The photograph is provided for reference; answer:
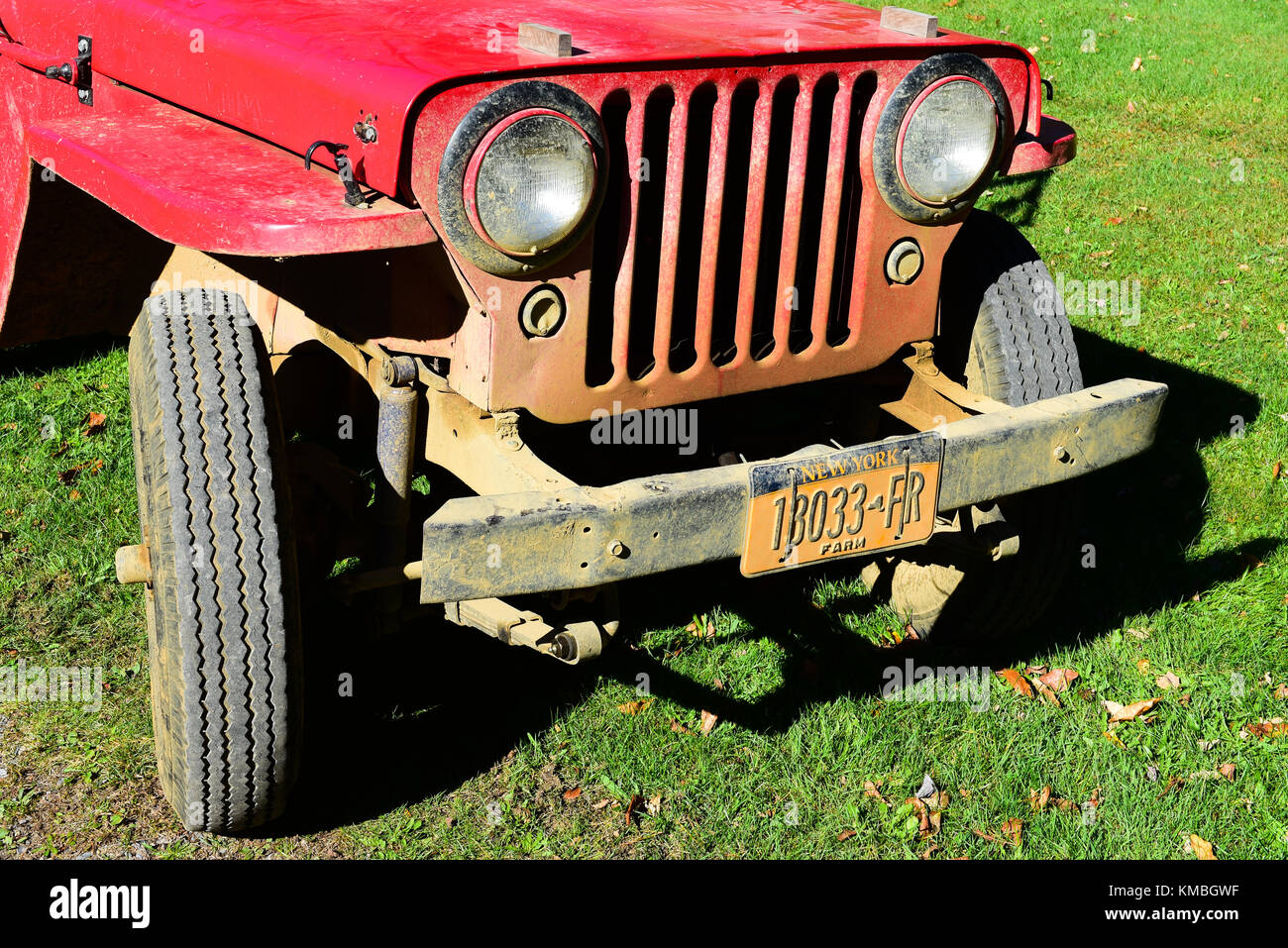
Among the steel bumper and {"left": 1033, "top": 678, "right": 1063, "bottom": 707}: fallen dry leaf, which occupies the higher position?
the steel bumper

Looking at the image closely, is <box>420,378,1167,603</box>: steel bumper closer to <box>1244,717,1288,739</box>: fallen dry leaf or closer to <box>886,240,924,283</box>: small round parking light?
<box>886,240,924,283</box>: small round parking light

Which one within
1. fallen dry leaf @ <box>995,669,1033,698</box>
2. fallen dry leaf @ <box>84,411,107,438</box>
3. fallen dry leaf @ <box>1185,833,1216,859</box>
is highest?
fallen dry leaf @ <box>84,411,107,438</box>

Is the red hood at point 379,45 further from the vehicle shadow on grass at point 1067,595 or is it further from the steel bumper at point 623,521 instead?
the vehicle shadow on grass at point 1067,595

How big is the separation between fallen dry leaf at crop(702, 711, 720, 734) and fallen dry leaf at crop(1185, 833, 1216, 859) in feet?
3.66

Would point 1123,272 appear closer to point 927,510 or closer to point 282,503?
point 927,510

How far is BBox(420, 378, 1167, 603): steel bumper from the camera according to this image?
2238 millimetres

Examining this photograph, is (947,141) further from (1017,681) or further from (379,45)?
(1017,681)

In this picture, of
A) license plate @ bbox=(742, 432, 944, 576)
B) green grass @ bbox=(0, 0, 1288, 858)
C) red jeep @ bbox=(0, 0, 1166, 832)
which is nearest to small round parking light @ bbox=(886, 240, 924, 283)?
red jeep @ bbox=(0, 0, 1166, 832)

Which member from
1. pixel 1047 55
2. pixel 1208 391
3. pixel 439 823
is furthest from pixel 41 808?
pixel 1047 55

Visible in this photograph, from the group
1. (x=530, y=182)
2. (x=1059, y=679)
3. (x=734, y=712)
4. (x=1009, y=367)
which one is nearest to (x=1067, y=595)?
(x=1059, y=679)

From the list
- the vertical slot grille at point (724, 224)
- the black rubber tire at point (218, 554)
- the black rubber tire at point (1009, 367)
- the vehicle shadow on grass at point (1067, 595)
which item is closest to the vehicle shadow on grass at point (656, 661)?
the vehicle shadow on grass at point (1067, 595)

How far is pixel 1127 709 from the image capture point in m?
3.41

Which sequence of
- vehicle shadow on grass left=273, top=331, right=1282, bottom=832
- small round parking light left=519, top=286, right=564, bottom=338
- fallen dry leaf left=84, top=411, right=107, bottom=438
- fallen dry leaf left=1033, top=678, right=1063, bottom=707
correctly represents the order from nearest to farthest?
small round parking light left=519, top=286, right=564, bottom=338
vehicle shadow on grass left=273, top=331, right=1282, bottom=832
fallen dry leaf left=1033, top=678, right=1063, bottom=707
fallen dry leaf left=84, top=411, right=107, bottom=438

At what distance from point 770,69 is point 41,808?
224cm
